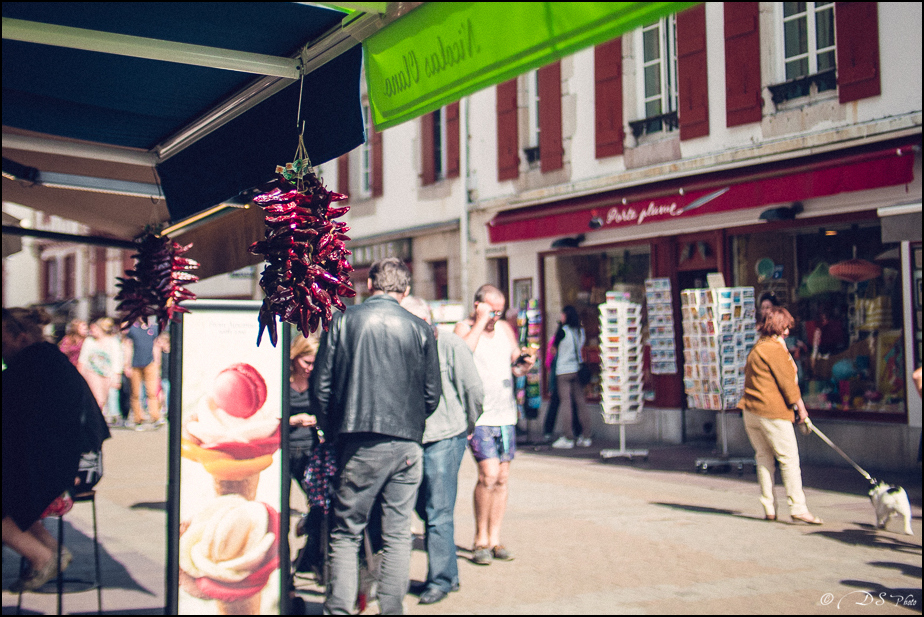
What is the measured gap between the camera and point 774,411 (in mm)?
7445

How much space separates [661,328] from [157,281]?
8.99 m

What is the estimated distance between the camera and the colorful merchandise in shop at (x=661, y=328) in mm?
12312

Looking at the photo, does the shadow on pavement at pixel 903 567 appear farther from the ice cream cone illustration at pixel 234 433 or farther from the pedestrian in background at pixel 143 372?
the pedestrian in background at pixel 143 372

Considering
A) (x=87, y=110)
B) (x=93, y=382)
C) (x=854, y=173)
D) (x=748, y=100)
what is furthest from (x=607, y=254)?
(x=87, y=110)

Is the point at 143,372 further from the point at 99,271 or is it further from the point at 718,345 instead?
the point at 99,271

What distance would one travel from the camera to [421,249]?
19.3 metres

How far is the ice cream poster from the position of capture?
14.4ft

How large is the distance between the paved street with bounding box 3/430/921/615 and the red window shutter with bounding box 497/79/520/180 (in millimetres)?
7785

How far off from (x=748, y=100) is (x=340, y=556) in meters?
9.67

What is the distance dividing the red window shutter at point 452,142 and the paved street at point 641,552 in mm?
9320

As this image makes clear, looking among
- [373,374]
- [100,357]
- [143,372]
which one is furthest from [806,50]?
[143,372]

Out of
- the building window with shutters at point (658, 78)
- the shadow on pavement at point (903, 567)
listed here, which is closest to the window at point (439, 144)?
the building window with shutters at point (658, 78)

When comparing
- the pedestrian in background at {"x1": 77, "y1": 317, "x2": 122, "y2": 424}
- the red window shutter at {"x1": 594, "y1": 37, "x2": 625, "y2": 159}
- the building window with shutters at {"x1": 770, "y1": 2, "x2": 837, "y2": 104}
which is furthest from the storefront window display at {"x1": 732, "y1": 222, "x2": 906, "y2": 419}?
the pedestrian in background at {"x1": 77, "y1": 317, "x2": 122, "y2": 424}

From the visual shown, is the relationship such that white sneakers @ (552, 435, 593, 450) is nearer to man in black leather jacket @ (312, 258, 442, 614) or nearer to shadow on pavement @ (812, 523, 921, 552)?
shadow on pavement @ (812, 523, 921, 552)
